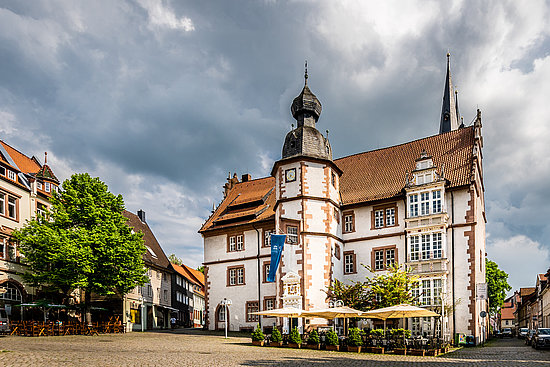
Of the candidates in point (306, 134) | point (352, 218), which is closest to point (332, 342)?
point (352, 218)

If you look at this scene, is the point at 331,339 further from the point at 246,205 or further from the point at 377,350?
the point at 246,205

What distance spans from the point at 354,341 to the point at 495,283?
1831 inches

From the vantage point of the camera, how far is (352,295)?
1479 inches

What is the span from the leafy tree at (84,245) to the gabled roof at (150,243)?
1241 centimetres

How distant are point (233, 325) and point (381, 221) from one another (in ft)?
49.4

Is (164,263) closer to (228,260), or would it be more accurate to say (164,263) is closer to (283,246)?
(228,260)

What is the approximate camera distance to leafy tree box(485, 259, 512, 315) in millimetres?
67312

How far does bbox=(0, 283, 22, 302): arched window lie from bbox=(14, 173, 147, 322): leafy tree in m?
1.37

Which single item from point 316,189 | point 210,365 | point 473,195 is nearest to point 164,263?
point 316,189

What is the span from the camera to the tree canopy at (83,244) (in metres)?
37.1

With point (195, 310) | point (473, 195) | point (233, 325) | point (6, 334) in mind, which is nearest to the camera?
point (6, 334)

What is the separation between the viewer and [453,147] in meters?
41.2

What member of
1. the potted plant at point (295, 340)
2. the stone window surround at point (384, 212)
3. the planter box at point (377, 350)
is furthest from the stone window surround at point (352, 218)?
the planter box at point (377, 350)

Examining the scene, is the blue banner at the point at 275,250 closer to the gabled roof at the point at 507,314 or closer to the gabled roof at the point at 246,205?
the gabled roof at the point at 246,205
